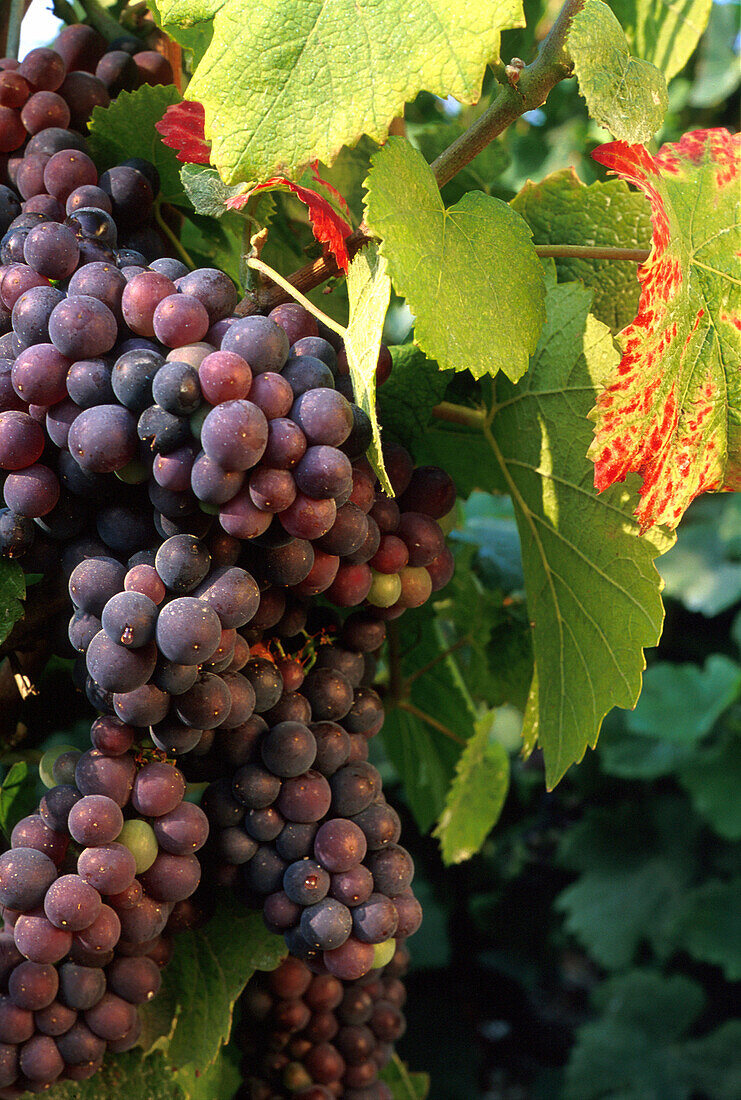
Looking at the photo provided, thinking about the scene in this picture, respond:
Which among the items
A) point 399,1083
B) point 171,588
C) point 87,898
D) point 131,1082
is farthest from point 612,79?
point 399,1083

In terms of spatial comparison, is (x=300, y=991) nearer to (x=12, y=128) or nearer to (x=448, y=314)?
(x=448, y=314)

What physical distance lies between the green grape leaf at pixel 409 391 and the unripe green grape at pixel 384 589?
0.09 meters

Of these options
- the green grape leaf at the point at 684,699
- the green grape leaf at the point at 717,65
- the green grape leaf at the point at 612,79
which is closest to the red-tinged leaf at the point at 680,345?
the green grape leaf at the point at 612,79

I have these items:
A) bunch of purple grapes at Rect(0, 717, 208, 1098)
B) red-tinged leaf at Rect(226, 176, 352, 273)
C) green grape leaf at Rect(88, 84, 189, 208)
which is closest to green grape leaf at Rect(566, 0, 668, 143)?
red-tinged leaf at Rect(226, 176, 352, 273)

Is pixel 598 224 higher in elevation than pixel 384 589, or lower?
higher

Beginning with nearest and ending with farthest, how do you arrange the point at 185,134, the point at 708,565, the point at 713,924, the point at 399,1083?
the point at 185,134 → the point at 399,1083 → the point at 713,924 → the point at 708,565

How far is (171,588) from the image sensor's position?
363mm

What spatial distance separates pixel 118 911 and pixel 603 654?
263 mm

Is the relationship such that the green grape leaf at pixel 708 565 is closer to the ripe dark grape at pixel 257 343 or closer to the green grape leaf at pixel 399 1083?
the green grape leaf at pixel 399 1083

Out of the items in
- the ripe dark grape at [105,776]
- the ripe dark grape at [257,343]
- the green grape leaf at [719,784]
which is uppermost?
the ripe dark grape at [257,343]

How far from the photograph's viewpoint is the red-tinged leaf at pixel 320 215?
40 cm

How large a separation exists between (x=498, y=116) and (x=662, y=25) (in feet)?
1.07

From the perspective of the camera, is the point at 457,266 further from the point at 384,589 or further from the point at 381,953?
the point at 381,953

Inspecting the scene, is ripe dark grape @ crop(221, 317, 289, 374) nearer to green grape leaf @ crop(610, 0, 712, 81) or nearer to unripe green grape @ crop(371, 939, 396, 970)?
unripe green grape @ crop(371, 939, 396, 970)
